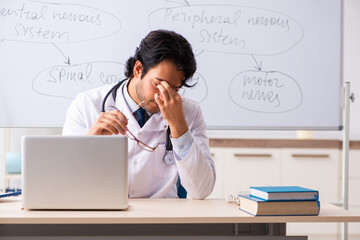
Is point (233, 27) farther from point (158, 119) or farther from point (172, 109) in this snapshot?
point (172, 109)

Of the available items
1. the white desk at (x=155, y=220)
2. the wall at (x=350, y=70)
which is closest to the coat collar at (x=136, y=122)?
the white desk at (x=155, y=220)

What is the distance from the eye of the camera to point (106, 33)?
2244 mm

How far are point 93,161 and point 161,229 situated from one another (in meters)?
0.29

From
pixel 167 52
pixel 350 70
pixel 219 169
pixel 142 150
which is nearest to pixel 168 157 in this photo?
pixel 142 150

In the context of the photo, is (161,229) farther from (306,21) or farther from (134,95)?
(306,21)

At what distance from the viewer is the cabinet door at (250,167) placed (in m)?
3.16

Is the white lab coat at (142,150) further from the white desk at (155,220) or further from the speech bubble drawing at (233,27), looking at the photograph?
the speech bubble drawing at (233,27)

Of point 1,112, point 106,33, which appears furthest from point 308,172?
point 1,112

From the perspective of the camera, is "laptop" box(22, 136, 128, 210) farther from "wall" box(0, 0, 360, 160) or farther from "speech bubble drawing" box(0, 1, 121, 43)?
"wall" box(0, 0, 360, 160)

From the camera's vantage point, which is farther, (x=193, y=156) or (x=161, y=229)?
(x=193, y=156)

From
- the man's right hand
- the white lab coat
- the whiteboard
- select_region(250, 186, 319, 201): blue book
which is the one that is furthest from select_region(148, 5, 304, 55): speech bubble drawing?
select_region(250, 186, 319, 201): blue book

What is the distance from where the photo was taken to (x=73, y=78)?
224cm

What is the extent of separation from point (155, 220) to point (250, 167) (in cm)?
209

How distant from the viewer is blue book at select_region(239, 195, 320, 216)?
1177 millimetres
